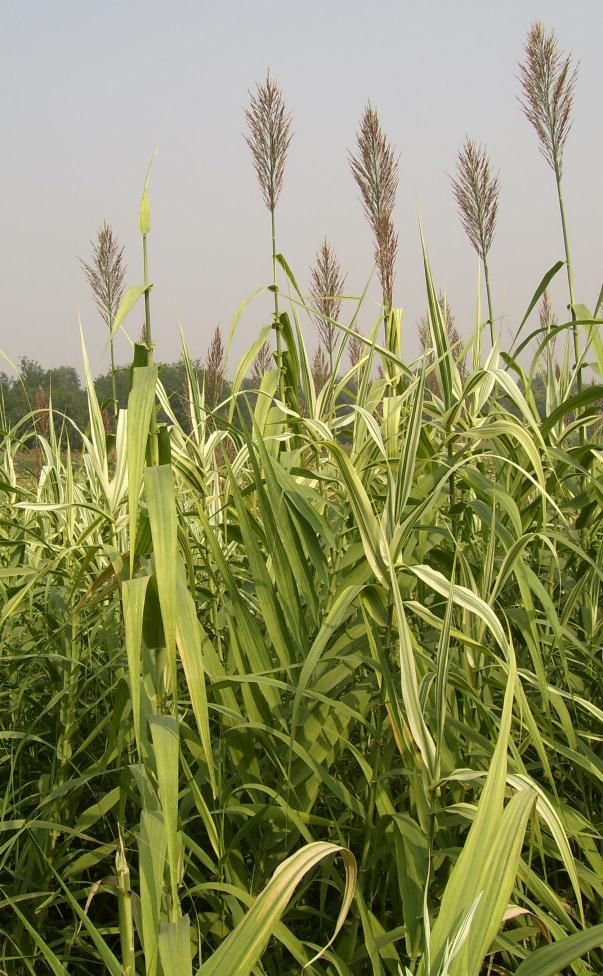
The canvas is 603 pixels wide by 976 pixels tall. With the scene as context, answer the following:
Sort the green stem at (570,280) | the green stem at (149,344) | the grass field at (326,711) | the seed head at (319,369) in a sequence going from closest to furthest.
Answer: the grass field at (326,711)
the green stem at (149,344)
the green stem at (570,280)
the seed head at (319,369)

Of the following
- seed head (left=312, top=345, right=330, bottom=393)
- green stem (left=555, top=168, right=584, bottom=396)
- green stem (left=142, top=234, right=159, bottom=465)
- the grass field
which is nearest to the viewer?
the grass field

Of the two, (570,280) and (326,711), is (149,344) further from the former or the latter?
(570,280)

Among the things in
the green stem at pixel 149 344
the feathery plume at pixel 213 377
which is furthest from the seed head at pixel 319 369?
the green stem at pixel 149 344

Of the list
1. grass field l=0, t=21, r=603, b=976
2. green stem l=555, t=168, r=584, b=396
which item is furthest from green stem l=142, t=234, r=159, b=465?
green stem l=555, t=168, r=584, b=396

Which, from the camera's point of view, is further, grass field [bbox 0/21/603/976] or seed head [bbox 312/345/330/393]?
seed head [bbox 312/345/330/393]

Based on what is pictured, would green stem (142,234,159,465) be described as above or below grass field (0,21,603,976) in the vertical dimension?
Result: above

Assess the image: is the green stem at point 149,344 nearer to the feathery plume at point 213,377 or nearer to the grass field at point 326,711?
the grass field at point 326,711

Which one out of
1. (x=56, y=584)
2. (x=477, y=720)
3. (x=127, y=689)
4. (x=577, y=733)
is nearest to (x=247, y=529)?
(x=127, y=689)

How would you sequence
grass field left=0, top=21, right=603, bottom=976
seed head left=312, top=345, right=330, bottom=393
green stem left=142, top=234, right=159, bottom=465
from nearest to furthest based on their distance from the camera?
grass field left=0, top=21, right=603, bottom=976
green stem left=142, top=234, right=159, bottom=465
seed head left=312, top=345, right=330, bottom=393

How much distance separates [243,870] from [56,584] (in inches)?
34.8

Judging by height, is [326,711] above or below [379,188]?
below

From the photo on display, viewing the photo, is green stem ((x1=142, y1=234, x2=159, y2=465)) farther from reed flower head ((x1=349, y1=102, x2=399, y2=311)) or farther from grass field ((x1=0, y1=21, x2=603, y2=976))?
reed flower head ((x1=349, y1=102, x2=399, y2=311))

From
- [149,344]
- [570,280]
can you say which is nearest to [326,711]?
[149,344]

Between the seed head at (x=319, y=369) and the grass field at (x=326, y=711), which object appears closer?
the grass field at (x=326, y=711)
